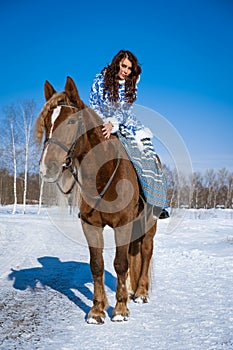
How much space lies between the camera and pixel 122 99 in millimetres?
4309

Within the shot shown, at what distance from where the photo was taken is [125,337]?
3.36 m

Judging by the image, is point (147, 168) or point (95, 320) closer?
point (95, 320)

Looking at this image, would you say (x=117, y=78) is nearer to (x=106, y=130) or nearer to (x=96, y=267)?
(x=106, y=130)

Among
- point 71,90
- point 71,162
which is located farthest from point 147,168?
point 71,90

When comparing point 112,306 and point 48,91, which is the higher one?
point 48,91

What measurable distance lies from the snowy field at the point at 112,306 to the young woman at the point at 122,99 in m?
1.41

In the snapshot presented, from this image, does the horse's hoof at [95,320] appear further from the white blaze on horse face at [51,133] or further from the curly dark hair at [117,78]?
the curly dark hair at [117,78]

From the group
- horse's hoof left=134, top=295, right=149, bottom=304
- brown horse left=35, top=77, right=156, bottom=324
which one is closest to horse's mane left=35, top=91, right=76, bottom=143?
brown horse left=35, top=77, right=156, bottom=324

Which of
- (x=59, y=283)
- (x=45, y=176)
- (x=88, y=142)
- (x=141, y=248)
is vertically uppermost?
(x=88, y=142)

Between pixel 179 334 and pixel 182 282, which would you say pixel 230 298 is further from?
pixel 179 334

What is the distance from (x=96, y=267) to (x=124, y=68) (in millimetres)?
2361

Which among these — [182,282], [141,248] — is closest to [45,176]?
[141,248]

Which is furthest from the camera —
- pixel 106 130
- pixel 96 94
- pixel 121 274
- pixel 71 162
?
pixel 96 94

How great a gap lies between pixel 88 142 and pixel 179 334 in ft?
6.80
